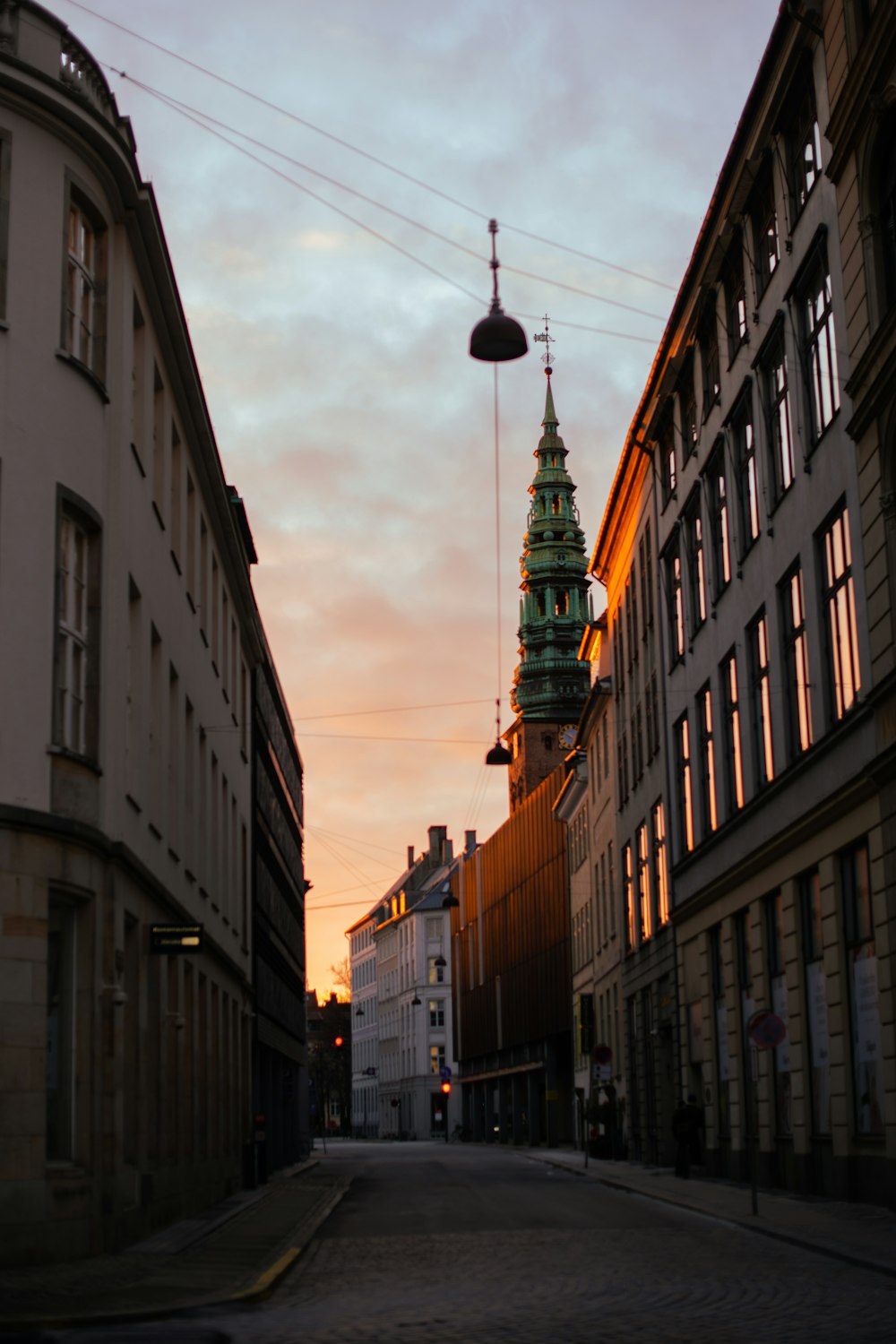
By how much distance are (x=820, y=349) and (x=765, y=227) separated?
4.97 meters

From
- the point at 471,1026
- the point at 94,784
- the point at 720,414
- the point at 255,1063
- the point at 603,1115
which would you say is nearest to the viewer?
the point at 94,784

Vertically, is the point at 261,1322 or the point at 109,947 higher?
the point at 109,947

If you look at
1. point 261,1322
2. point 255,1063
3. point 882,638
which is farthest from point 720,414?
point 261,1322

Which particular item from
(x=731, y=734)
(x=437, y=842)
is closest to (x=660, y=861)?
(x=731, y=734)

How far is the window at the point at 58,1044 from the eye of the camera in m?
19.0

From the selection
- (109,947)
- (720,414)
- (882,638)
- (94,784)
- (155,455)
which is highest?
(720,414)

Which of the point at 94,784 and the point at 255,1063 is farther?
the point at 255,1063

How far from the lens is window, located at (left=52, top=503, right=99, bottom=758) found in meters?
19.7

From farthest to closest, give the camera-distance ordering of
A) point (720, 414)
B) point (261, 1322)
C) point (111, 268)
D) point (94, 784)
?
point (720, 414), point (111, 268), point (94, 784), point (261, 1322)

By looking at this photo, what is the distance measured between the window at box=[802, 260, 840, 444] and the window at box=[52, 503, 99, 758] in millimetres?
11153

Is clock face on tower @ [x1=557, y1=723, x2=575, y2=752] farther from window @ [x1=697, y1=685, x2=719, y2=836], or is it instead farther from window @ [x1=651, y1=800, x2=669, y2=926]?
window @ [x1=697, y1=685, x2=719, y2=836]

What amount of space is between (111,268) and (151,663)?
20.5ft

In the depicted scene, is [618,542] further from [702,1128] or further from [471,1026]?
[471,1026]

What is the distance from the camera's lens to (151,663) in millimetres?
26406
